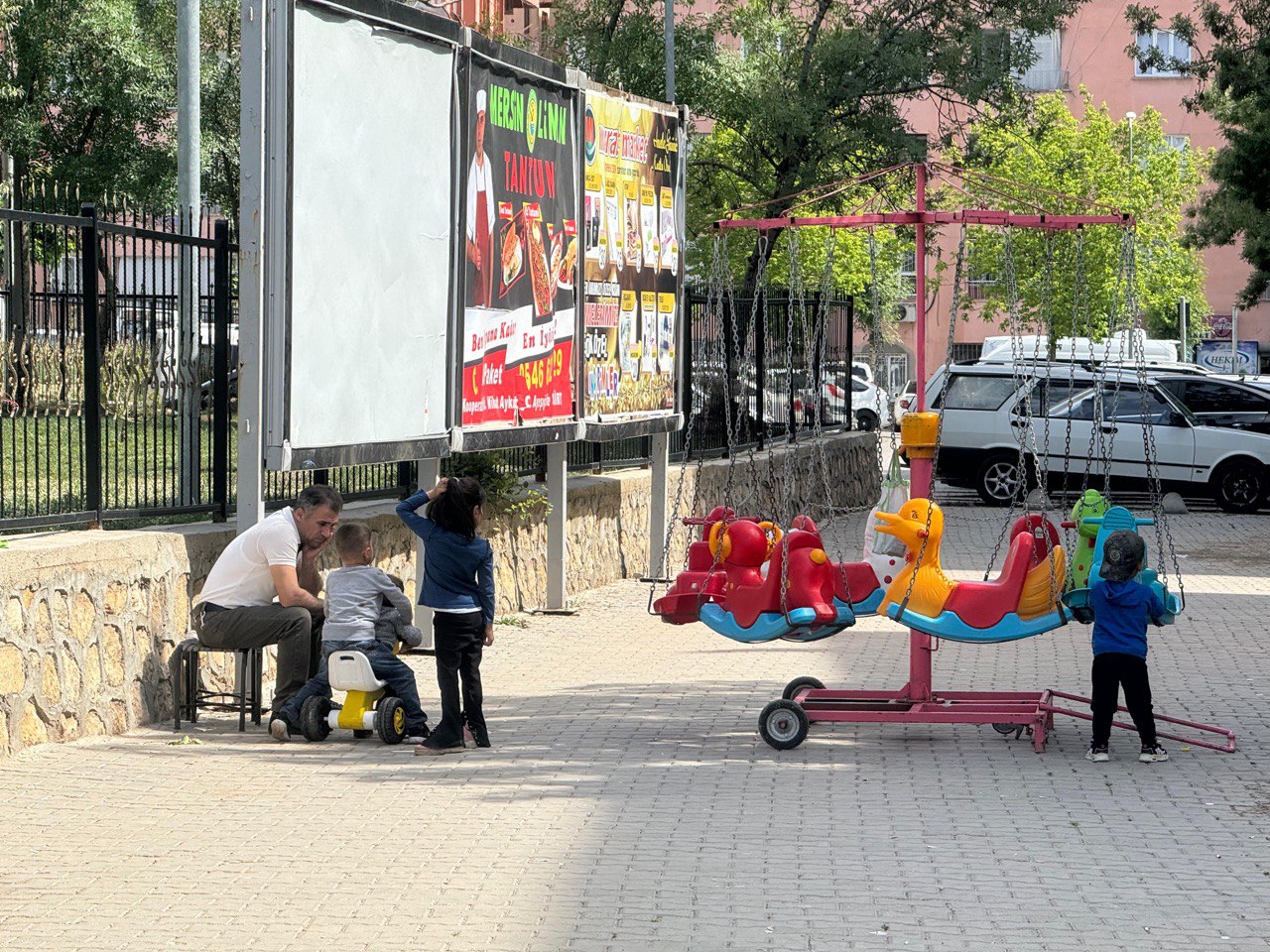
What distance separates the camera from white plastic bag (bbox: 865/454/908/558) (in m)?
9.19

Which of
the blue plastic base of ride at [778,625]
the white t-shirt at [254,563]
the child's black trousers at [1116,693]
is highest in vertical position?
the white t-shirt at [254,563]

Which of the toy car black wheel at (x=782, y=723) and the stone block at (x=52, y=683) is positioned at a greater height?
the stone block at (x=52, y=683)

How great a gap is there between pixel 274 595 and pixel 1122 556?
4.15 m

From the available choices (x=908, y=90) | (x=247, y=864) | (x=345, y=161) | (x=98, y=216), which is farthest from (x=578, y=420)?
(x=908, y=90)

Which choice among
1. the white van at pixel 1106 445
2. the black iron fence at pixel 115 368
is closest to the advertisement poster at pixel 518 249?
the black iron fence at pixel 115 368

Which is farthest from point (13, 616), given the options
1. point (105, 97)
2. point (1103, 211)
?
point (1103, 211)

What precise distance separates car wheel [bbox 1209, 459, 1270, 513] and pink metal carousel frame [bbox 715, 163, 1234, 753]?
54.8 ft

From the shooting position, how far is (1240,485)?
25.3 metres

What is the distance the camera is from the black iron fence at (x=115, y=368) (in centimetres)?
887

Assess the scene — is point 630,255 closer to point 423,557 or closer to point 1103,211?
point 423,557

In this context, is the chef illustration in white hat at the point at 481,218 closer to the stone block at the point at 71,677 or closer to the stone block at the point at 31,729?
the stone block at the point at 71,677

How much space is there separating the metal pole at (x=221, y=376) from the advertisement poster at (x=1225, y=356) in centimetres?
4579

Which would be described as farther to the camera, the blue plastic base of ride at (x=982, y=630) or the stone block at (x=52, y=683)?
the blue plastic base of ride at (x=982, y=630)

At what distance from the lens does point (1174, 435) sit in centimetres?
2533
